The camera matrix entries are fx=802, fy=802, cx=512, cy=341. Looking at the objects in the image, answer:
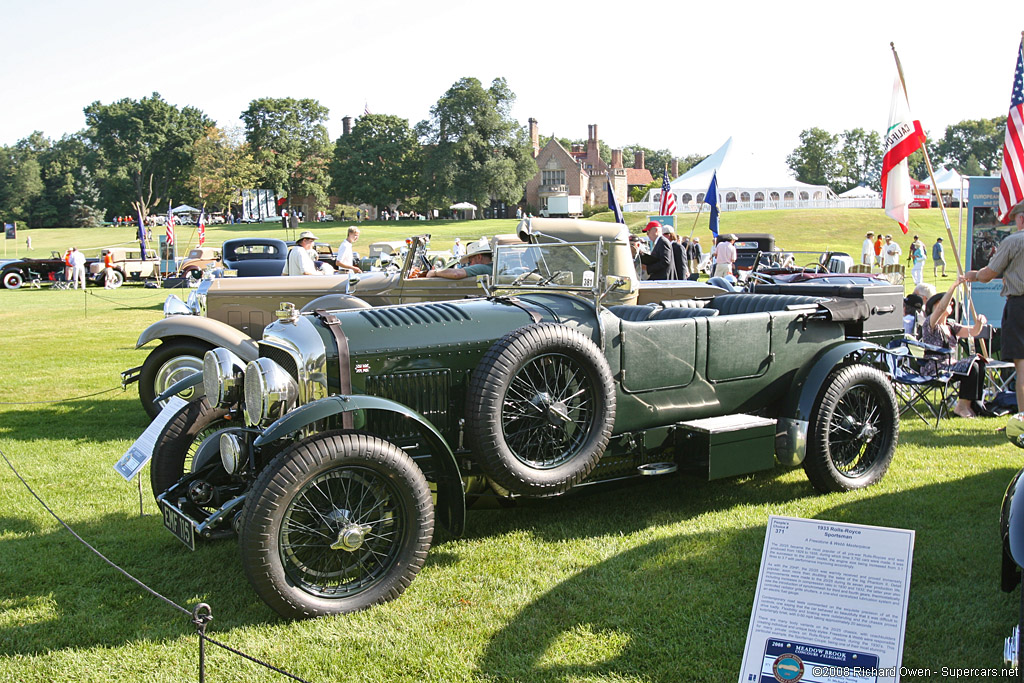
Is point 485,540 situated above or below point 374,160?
below

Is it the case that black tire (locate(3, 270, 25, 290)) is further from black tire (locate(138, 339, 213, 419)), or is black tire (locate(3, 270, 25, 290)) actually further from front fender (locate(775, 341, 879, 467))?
front fender (locate(775, 341, 879, 467))

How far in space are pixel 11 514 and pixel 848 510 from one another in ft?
17.2

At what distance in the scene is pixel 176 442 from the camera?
4641 mm

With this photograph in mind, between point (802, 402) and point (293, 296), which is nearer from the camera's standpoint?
point (802, 402)

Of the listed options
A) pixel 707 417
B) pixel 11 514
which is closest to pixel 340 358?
pixel 707 417

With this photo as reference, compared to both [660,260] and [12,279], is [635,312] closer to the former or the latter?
[660,260]

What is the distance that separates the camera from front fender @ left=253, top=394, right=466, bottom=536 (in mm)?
3584

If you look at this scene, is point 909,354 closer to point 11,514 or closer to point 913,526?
point 913,526

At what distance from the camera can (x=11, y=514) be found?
509 cm

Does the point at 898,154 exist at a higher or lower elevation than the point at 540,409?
higher

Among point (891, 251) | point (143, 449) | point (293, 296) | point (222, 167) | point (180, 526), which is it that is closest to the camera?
point (180, 526)

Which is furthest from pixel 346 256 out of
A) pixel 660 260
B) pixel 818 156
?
pixel 818 156

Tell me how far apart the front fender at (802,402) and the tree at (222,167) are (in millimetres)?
73847

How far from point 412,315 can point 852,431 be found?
309 centimetres
